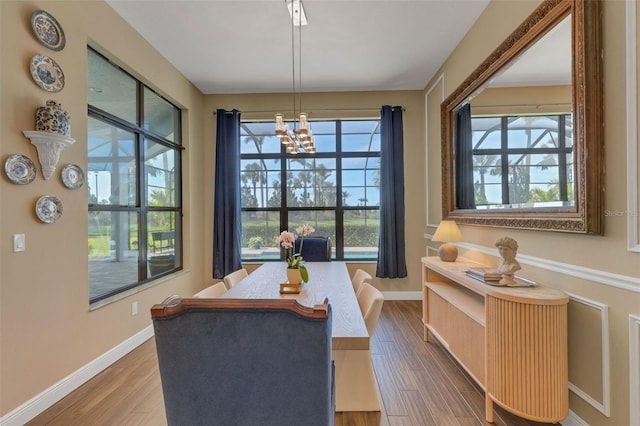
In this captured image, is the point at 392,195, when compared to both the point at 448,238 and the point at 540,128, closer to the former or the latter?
the point at 448,238

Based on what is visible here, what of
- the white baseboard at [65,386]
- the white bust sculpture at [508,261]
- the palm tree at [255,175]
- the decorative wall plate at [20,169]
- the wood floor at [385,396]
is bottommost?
the wood floor at [385,396]

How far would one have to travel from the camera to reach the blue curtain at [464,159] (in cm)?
304

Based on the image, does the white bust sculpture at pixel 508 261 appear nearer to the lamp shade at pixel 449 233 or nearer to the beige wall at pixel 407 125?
the lamp shade at pixel 449 233

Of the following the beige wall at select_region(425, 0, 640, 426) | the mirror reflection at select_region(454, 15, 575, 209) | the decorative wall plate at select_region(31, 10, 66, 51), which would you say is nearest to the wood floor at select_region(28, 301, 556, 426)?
the beige wall at select_region(425, 0, 640, 426)

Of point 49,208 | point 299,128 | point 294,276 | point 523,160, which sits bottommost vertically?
point 294,276

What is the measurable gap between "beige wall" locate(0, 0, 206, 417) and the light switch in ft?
0.09

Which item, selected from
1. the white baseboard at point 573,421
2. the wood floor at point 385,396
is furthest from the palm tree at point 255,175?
the white baseboard at point 573,421

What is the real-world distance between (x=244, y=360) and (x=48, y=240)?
2002mm

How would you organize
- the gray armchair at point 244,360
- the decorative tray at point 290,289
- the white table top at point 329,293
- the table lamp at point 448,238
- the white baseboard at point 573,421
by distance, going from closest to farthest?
Result: the gray armchair at point 244,360
the white table top at point 329,293
the white baseboard at point 573,421
the decorative tray at point 290,289
the table lamp at point 448,238

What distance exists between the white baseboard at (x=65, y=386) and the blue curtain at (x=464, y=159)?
11.9ft

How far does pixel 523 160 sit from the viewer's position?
2.20 metres

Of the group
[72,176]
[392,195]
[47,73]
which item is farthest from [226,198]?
[47,73]

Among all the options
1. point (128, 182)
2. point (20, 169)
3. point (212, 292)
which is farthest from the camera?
point (128, 182)

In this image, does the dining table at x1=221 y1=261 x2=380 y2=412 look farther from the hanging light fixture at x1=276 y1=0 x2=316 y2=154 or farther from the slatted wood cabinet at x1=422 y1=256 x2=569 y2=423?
the hanging light fixture at x1=276 y1=0 x2=316 y2=154
